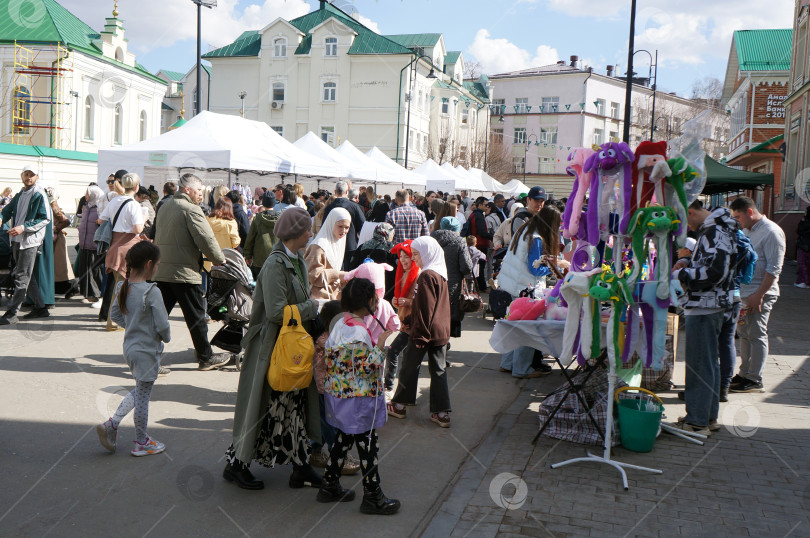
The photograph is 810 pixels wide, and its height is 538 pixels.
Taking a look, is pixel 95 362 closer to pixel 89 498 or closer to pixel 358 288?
pixel 89 498

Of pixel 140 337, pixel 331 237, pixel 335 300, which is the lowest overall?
pixel 140 337

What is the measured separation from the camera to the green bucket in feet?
17.2

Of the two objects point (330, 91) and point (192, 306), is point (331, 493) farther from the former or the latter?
point (330, 91)

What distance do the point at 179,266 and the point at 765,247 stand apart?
6.04 metres

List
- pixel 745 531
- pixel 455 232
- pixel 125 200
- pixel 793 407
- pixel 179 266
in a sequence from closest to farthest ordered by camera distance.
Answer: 1. pixel 745 531
2. pixel 793 407
3. pixel 179 266
4. pixel 455 232
5. pixel 125 200

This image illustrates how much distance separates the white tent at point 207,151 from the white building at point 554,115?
1848 inches

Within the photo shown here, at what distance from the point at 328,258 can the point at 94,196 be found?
17.6 ft

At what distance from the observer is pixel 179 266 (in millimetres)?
7102

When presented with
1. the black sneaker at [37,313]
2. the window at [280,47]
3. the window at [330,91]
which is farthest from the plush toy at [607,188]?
the window at [280,47]

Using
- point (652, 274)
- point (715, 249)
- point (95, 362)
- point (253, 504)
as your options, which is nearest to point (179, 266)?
point (95, 362)

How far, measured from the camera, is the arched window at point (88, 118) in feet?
113

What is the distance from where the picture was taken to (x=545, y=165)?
63.3 meters

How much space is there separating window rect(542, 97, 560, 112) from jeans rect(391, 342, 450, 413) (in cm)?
6090

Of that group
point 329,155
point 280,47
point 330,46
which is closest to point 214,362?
point 329,155
